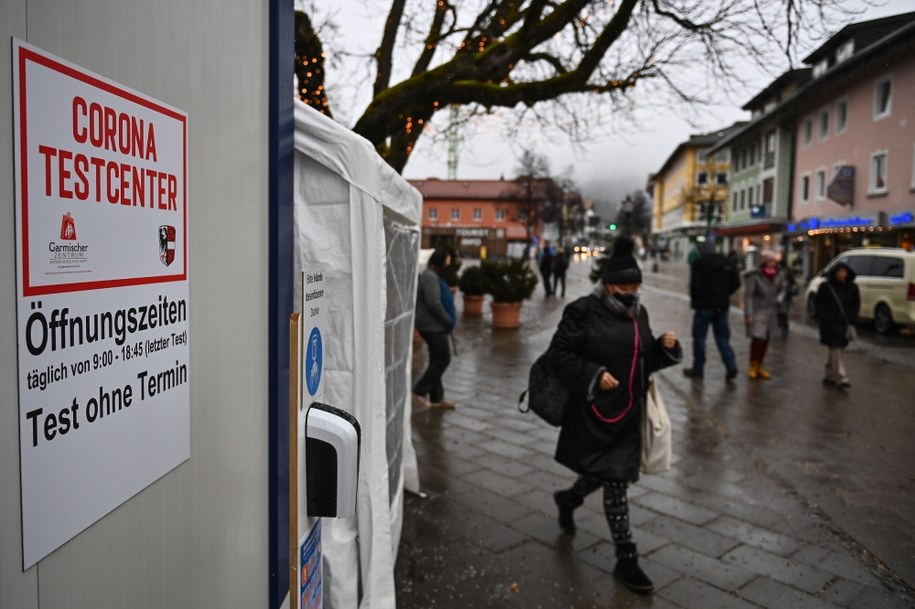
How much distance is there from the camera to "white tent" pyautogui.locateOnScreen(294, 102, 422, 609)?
2.43 m

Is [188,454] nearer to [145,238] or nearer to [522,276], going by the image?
[145,238]

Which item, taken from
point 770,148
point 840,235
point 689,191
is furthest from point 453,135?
point 689,191

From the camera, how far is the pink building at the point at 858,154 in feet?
83.8

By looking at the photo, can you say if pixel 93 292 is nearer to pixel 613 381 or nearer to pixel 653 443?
pixel 613 381

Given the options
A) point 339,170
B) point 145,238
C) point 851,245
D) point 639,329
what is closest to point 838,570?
point 639,329

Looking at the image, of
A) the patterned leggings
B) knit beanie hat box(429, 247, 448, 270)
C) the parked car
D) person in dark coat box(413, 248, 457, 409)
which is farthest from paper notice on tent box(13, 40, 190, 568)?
the parked car

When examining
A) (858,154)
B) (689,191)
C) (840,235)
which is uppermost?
(689,191)

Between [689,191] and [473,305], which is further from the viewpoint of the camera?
[689,191]

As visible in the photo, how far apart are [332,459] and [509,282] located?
13.4 meters

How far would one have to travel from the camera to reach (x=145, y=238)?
3.97ft

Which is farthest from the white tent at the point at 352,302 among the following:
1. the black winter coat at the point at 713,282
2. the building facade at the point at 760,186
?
the building facade at the point at 760,186

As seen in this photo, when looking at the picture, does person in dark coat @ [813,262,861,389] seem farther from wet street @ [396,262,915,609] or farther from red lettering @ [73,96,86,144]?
red lettering @ [73,96,86,144]

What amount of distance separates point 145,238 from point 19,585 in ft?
1.92

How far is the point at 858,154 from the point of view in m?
29.8
